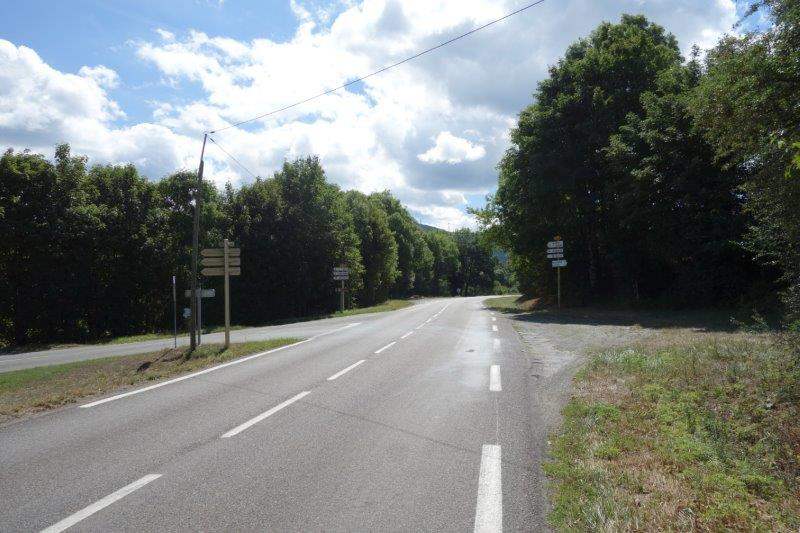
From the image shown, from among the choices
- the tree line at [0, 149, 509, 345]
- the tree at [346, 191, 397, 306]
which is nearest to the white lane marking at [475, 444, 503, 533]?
the tree line at [0, 149, 509, 345]

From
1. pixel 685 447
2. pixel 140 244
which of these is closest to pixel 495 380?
pixel 685 447

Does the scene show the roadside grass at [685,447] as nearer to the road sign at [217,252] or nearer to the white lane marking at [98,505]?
the white lane marking at [98,505]

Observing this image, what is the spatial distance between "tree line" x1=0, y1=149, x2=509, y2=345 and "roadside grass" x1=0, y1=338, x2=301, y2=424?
721 inches

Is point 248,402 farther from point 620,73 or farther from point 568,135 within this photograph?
point 620,73

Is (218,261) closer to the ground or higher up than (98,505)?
higher up

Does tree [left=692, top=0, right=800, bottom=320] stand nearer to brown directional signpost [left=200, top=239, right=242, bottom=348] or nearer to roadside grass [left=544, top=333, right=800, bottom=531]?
roadside grass [left=544, top=333, right=800, bottom=531]

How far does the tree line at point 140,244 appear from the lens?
28.4 metres

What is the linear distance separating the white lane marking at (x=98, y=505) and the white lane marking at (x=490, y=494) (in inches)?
122

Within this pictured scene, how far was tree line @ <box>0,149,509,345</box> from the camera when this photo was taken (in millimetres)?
28406

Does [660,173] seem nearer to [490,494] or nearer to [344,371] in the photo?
[344,371]

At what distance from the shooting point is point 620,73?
2958 centimetres

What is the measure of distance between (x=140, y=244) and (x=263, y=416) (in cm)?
3013

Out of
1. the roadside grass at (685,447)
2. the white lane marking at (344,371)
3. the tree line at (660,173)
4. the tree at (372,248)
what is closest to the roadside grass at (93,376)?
the white lane marking at (344,371)

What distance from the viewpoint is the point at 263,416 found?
23.8 ft
